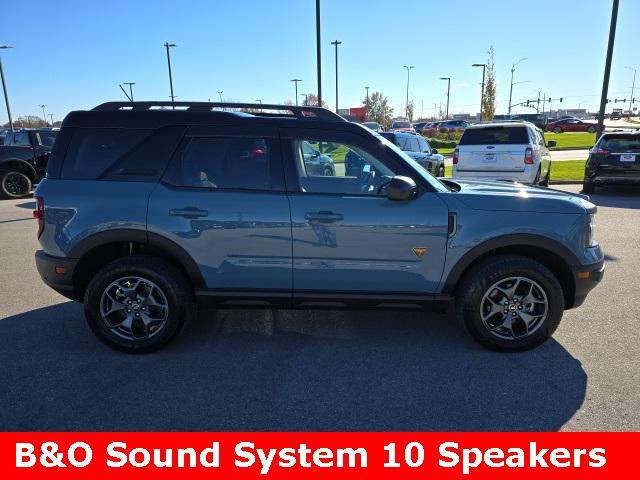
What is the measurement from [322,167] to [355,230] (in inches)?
29.4

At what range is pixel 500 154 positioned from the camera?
10430mm

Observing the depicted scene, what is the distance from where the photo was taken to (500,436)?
8.97ft

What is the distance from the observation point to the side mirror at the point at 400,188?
344 centimetres

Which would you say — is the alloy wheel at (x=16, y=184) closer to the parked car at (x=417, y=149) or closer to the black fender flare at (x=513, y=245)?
the parked car at (x=417, y=149)

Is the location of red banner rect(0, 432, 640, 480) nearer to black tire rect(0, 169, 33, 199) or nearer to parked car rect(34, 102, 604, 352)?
parked car rect(34, 102, 604, 352)

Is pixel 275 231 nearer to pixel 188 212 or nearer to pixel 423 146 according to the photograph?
pixel 188 212

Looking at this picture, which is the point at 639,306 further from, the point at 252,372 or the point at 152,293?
the point at 152,293

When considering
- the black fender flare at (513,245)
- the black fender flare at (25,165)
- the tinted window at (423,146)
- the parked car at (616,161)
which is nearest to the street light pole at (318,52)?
the tinted window at (423,146)

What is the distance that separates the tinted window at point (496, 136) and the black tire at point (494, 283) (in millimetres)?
7706

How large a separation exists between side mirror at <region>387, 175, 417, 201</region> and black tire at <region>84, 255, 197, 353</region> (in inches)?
68.6

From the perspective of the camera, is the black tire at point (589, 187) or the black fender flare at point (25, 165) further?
the black fender flare at point (25, 165)

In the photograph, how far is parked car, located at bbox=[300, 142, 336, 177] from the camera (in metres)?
3.84

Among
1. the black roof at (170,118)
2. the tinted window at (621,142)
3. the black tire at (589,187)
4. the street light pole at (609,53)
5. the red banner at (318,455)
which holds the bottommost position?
the red banner at (318,455)

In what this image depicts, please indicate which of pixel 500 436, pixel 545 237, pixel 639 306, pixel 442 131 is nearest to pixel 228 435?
pixel 500 436
